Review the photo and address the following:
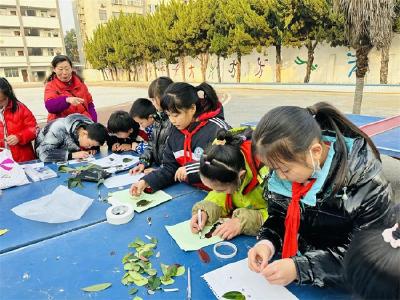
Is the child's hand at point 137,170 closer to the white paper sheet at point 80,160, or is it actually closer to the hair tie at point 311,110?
the white paper sheet at point 80,160

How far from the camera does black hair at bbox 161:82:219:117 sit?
1905mm

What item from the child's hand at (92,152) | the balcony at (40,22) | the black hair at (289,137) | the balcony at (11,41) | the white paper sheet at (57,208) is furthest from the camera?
the balcony at (40,22)

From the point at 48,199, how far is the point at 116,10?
37685mm

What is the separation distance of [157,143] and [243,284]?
1587 mm

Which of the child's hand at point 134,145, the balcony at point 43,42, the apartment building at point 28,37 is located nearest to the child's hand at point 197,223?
the child's hand at point 134,145

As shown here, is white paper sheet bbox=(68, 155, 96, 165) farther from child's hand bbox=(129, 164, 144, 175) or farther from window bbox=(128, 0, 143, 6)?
window bbox=(128, 0, 143, 6)

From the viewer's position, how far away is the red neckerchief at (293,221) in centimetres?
115

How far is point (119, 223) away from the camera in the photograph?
1.60 meters

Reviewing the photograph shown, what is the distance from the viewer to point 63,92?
127 inches

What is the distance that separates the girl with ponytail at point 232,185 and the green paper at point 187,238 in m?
0.03

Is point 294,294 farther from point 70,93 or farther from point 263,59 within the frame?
point 263,59

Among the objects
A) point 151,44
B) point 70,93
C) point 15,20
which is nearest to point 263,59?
point 151,44

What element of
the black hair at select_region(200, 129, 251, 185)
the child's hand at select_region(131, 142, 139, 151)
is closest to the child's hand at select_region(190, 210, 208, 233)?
the black hair at select_region(200, 129, 251, 185)

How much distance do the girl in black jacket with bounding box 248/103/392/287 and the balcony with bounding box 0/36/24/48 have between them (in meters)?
36.1
